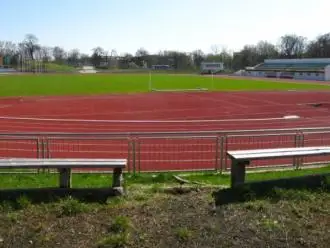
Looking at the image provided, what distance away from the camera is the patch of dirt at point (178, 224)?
14.6 feet

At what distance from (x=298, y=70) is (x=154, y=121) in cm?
7558

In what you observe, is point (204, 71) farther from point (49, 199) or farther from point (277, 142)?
point (49, 199)

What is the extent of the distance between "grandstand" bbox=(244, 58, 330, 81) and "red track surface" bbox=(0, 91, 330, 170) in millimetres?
48085

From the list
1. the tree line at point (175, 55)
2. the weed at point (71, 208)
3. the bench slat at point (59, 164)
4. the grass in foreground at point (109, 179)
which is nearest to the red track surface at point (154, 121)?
the grass in foreground at point (109, 179)

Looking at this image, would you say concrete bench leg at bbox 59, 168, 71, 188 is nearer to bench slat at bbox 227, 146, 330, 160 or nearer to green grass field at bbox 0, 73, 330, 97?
bench slat at bbox 227, 146, 330, 160

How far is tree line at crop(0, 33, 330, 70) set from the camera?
134375 millimetres

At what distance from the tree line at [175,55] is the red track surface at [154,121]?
101728 millimetres

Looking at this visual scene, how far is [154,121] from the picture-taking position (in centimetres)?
2352

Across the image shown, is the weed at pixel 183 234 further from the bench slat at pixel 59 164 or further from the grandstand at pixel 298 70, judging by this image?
the grandstand at pixel 298 70

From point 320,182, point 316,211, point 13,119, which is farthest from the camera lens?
point 13,119

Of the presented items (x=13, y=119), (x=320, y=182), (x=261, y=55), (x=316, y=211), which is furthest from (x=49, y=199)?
(x=261, y=55)

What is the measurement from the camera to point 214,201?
223 inches

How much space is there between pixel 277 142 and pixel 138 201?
9671 mm

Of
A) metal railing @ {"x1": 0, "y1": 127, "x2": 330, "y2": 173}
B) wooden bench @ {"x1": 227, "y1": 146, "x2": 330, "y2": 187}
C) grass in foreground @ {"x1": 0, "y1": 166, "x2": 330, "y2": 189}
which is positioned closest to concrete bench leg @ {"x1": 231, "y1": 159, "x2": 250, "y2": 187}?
wooden bench @ {"x1": 227, "y1": 146, "x2": 330, "y2": 187}
